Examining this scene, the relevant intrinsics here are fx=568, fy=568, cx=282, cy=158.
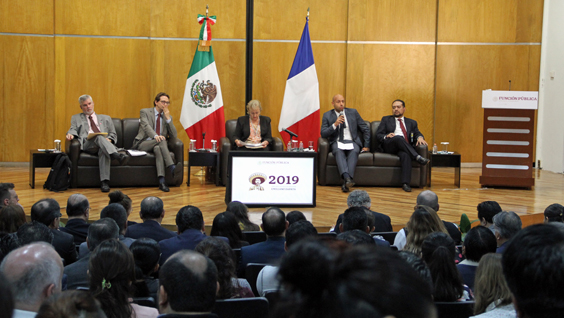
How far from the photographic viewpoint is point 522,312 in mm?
969

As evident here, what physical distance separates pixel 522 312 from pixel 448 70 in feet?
27.9

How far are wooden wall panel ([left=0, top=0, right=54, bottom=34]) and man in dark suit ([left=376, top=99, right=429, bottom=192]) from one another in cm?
514

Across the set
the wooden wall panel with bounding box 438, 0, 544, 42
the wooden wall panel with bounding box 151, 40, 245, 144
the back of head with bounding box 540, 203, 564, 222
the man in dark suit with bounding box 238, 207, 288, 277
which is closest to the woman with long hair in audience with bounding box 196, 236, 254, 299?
the man in dark suit with bounding box 238, 207, 288, 277

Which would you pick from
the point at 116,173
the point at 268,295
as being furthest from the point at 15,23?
the point at 268,295

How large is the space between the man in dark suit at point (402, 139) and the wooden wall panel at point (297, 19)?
6.79ft

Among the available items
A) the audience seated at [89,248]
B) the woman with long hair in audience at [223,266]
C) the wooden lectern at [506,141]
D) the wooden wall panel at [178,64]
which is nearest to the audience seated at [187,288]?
the woman with long hair in audience at [223,266]

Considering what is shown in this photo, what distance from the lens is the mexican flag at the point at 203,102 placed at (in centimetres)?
759

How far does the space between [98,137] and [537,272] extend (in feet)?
20.2

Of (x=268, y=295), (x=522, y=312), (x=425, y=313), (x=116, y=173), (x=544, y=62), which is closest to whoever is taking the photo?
(x=425, y=313)

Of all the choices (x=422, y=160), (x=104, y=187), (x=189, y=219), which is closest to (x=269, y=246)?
(x=189, y=219)

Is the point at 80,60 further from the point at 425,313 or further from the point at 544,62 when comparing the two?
the point at 425,313

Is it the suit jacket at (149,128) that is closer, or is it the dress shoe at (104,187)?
the dress shoe at (104,187)

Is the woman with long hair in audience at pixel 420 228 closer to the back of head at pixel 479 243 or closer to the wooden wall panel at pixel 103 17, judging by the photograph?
the back of head at pixel 479 243

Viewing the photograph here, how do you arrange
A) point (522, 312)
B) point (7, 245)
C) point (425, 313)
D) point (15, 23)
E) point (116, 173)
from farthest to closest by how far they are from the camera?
point (15, 23)
point (116, 173)
point (7, 245)
point (522, 312)
point (425, 313)
